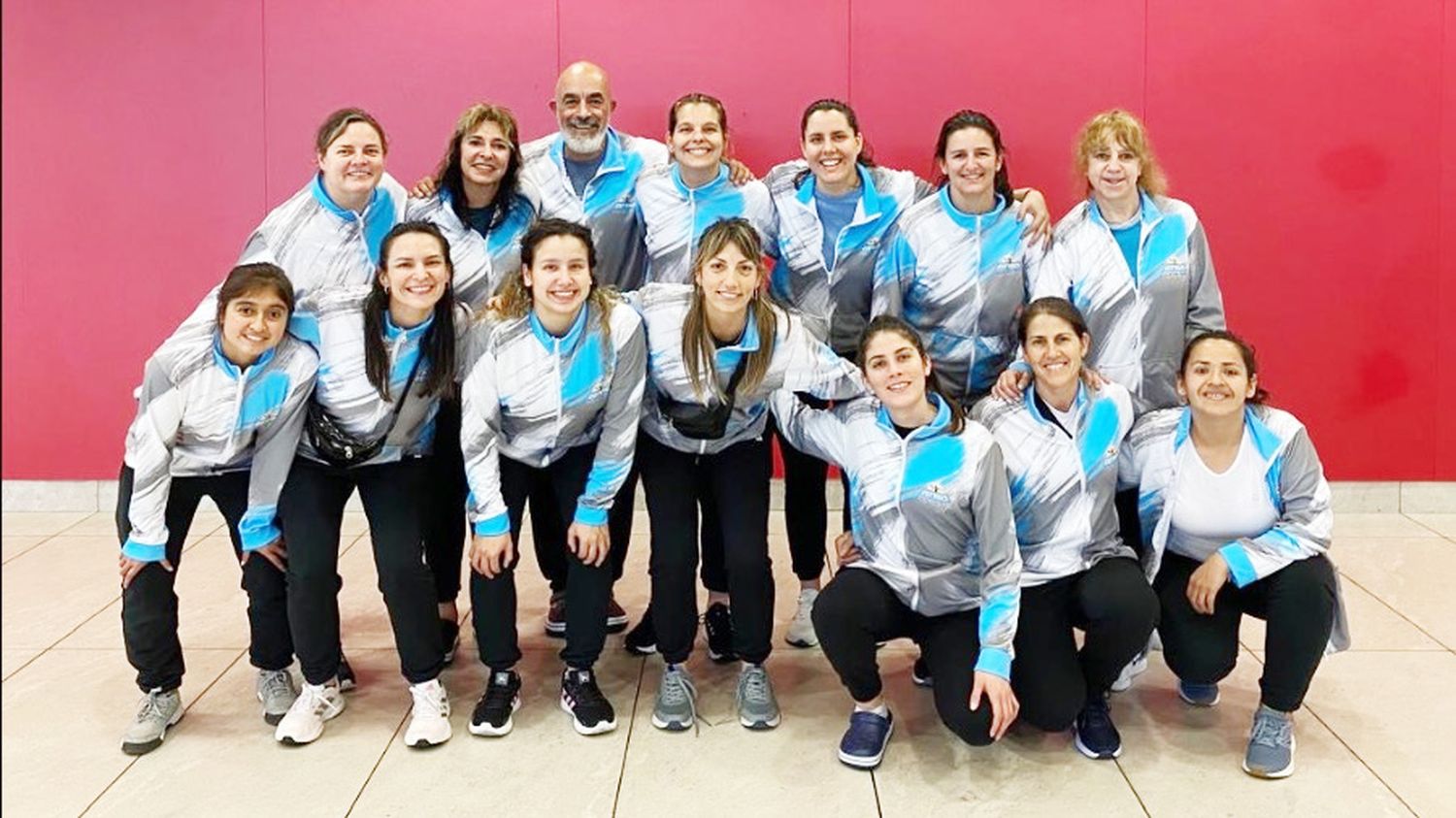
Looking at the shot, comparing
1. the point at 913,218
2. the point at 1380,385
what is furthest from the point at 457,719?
the point at 1380,385

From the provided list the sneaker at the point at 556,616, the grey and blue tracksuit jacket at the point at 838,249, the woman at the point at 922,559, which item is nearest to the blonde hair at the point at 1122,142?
the grey and blue tracksuit jacket at the point at 838,249

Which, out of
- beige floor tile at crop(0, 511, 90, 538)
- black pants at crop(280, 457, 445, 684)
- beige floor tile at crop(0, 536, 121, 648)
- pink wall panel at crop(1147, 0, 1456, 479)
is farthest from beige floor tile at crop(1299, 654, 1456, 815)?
beige floor tile at crop(0, 511, 90, 538)

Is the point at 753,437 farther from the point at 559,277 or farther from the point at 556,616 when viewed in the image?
the point at 556,616

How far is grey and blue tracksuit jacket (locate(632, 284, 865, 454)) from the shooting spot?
2822 mm

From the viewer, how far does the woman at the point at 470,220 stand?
10.2 ft

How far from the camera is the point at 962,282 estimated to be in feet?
10.0

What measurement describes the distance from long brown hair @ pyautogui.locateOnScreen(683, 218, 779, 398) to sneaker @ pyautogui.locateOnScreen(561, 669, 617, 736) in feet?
2.46

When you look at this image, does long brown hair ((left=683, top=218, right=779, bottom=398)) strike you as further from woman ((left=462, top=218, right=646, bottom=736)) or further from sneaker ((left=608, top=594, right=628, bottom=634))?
sneaker ((left=608, top=594, right=628, bottom=634))

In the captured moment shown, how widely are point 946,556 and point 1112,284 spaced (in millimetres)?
906

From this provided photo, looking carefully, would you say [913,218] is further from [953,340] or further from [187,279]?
[187,279]

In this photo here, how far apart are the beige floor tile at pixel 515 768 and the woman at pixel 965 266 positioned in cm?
121

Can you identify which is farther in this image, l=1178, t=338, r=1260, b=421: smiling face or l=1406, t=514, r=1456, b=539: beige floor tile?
l=1406, t=514, r=1456, b=539: beige floor tile

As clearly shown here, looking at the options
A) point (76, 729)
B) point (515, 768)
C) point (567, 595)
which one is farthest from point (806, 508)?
point (76, 729)

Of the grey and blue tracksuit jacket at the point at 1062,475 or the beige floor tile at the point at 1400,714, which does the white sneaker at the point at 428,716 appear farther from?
the beige floor tile at the point at 1400,714
